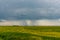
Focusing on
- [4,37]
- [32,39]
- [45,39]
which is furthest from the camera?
[45,39]

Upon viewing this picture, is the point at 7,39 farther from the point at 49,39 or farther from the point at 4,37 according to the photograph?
the point at 49,39

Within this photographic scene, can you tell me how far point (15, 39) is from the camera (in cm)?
3269

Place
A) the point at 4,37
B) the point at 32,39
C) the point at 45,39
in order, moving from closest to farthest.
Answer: the point at 32,39 < the point at 4,37 < the point at 45,39

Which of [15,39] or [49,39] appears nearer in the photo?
[15,39]

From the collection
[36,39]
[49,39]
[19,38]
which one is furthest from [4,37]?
[49,39]

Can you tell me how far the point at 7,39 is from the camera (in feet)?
112

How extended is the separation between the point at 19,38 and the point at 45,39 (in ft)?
24.2

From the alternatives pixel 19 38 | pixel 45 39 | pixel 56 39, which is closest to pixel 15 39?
pixel 19 38

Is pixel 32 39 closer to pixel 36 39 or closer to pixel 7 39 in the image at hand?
pixel 36 39

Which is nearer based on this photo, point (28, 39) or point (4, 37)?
point (28, 39)

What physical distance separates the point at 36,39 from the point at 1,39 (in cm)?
633

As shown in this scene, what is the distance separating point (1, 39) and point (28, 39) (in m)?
5.00

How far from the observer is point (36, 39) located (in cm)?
3256

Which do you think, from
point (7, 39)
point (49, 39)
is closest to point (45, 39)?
point (49, 39)
